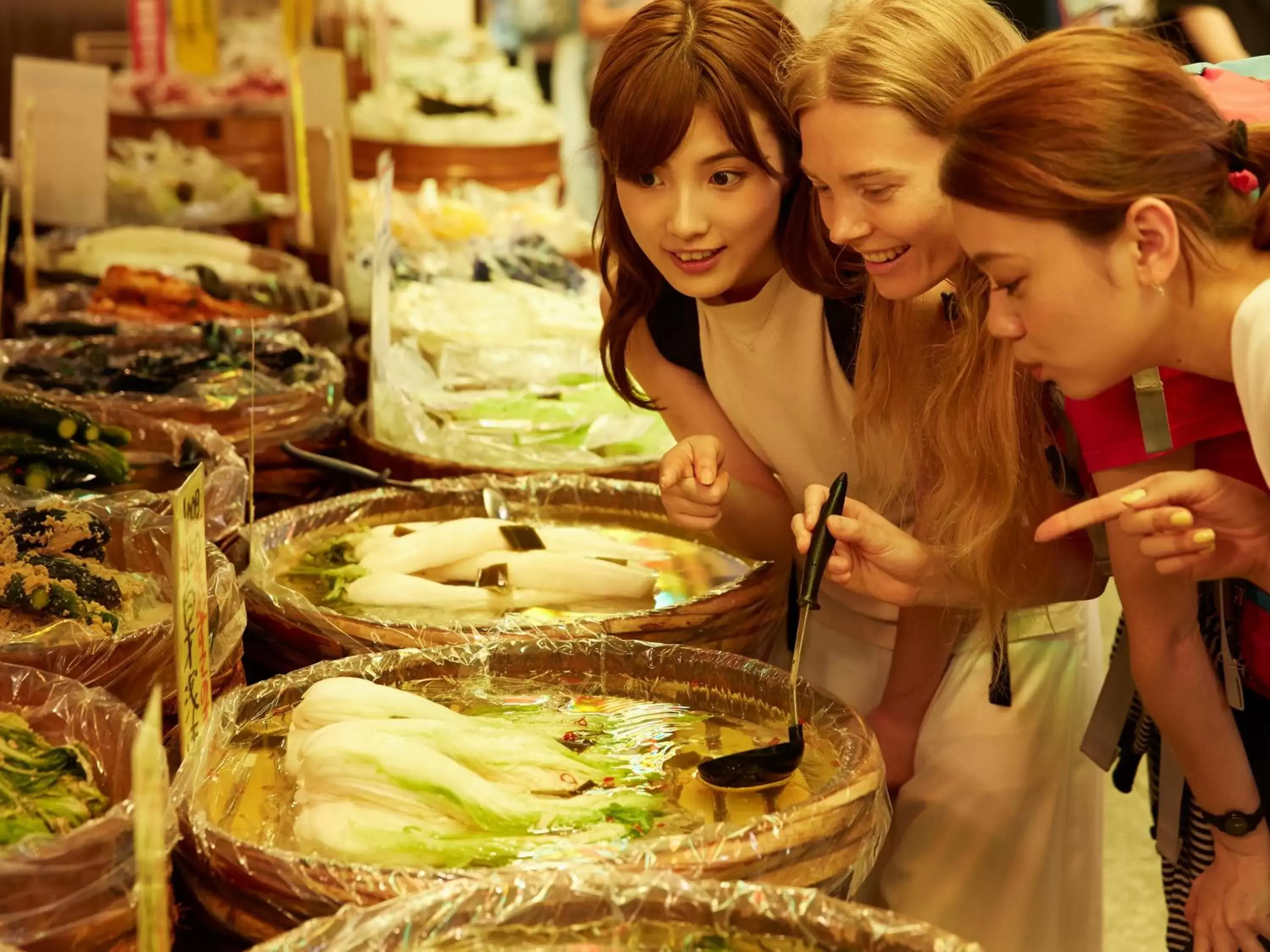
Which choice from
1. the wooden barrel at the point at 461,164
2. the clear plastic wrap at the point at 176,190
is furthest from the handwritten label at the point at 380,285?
the wooden barrel at the point at 461,164

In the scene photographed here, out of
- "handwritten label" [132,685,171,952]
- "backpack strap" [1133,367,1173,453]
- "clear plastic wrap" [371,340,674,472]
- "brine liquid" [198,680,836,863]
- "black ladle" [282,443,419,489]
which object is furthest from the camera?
"clear plastic wrap" [371,340,674,472]

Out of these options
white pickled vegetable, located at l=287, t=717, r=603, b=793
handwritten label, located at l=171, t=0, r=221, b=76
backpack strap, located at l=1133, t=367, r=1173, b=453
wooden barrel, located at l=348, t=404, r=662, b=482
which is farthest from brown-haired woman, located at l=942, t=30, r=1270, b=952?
handwritten label, located at l=171, t=0, r=221, b=76

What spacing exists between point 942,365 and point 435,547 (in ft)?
2.50

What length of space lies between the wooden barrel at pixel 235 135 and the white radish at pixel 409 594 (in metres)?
3.11

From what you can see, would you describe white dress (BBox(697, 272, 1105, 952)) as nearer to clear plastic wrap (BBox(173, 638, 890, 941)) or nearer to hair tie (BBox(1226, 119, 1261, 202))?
clear plastic wrap (BBox(173, 638, 890, 941))

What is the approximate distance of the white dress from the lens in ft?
6.97

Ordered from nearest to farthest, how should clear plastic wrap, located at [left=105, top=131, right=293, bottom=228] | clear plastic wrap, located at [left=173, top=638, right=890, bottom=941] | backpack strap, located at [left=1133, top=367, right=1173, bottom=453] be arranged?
1. clear plastic wrap, located at [left=173, top=638, right=890, bottom=941]
2. backpack strap, located at [left=1133, top=367, right=1173, bottom=453]
3. clear plastic wrap, located at [left=105, top=131, right=293, bottom=228]

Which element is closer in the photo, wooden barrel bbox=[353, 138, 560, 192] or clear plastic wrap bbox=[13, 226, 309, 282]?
clear plastic wrap bbox=[13, 226, 309, 282]

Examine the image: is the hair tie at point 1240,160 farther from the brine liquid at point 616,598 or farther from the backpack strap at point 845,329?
the brine liquid at point 616,598

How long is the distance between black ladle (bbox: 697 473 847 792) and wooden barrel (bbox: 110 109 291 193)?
360cm

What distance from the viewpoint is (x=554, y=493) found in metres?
2.46

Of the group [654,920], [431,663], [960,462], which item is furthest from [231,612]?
[960,462]

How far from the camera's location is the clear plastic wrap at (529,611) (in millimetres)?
1821

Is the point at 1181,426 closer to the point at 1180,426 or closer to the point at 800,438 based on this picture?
the point at 1180,426
